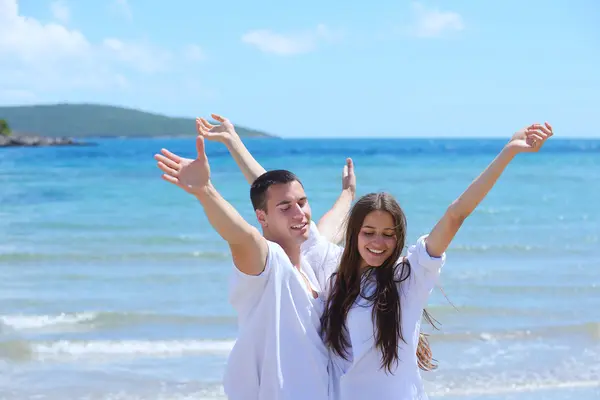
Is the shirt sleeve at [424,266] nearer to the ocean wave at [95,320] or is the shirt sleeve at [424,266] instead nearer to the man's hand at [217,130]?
the man's hand at [217,130]

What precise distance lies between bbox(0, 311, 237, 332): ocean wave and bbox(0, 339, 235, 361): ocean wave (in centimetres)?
61

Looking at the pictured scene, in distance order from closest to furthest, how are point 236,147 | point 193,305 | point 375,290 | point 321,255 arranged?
point 375,290 → point 321,255 → point 236,147 → point 193,305

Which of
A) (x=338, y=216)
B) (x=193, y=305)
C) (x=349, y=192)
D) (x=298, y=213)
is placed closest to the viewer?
(x=298, y=213)

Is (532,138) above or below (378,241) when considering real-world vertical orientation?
above

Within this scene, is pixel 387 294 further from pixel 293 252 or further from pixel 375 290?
pixel 293 252

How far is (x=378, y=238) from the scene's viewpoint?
3510 millimetres

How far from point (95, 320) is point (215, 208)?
6.33 meters

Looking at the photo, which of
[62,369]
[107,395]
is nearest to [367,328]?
[107,395]

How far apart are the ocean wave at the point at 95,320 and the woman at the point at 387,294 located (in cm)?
542

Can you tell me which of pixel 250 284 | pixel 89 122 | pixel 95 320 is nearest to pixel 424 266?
pixel 250 284

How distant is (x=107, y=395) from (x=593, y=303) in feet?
18.5

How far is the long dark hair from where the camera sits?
3.40 m

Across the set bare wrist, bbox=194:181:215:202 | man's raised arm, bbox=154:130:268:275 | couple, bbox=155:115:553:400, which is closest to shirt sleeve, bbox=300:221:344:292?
couple, bbox=155:115:553:400

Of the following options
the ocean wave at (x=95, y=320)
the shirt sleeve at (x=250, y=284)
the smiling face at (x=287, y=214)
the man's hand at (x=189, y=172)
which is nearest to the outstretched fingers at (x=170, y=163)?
the man's hand at (x=189, y=172)
